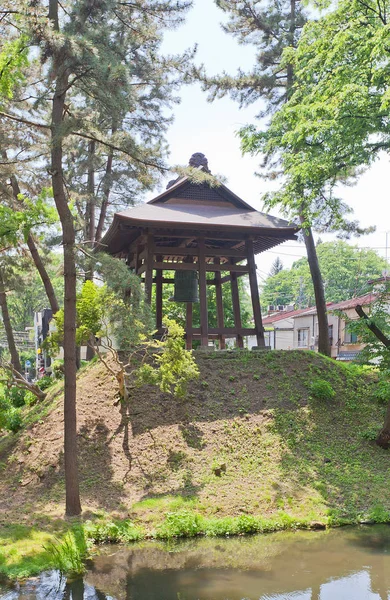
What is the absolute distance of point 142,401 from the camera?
13.4 metres

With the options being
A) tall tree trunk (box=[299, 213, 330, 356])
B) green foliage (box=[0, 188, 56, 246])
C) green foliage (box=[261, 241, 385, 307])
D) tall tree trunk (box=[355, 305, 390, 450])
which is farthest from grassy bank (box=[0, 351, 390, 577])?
green foliage (box=[261, 241, 385, 307])

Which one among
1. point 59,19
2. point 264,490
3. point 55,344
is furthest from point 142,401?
point 59,19

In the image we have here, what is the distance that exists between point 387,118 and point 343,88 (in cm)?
129

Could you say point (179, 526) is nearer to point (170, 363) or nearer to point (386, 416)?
point (170, 363)

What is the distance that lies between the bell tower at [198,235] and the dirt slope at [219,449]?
2.06 m

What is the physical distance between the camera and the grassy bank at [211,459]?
9711 millimetres

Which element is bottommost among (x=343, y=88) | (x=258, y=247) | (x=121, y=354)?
(x=121, y=354)

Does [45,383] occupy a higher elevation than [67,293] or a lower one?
lower

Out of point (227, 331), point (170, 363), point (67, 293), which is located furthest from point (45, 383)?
point (67, 293)

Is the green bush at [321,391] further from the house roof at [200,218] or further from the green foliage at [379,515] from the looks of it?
the house roof at [200,218]

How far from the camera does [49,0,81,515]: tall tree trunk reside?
974 centimetres

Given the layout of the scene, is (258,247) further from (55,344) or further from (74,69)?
(74,69)

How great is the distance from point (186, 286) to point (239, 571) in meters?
8.95

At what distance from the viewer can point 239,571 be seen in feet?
26.2
